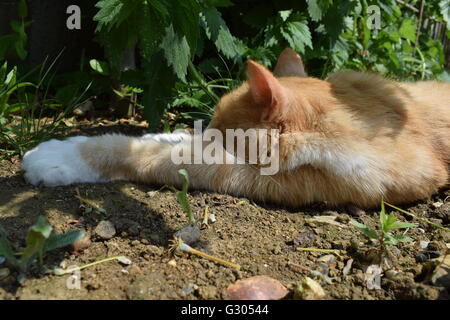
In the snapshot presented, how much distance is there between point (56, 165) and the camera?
7.57 ft

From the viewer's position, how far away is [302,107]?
7.64ft

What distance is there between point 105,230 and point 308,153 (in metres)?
0.97

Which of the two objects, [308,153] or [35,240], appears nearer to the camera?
[35,240]

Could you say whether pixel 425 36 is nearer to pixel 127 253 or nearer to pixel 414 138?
pixel 414 138

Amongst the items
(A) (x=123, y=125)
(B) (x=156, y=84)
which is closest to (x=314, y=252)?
(B) (x=156, y=84)

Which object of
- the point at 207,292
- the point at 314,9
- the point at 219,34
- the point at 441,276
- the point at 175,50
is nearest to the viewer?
the point at 207,292

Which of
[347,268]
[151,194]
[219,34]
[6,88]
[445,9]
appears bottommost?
[347,268]

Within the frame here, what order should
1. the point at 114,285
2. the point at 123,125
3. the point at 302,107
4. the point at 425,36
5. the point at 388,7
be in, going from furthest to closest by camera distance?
the point at 425,36 → the point at 388,7 → the point at 123,125 → the point at 302,107 → the point at 114,285

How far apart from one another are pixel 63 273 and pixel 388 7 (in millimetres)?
3166

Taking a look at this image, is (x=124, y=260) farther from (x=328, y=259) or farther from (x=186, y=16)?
(x=186, y=16)

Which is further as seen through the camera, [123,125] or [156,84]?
[123,125]

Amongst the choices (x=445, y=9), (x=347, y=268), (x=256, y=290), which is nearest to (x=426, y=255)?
(x=347, y=268)

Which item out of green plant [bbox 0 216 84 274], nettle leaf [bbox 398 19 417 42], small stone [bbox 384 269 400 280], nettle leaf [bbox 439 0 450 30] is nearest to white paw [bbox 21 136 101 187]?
green plant [bbox 0 216 84 274]

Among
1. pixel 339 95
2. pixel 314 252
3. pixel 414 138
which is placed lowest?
pixel 314 252
